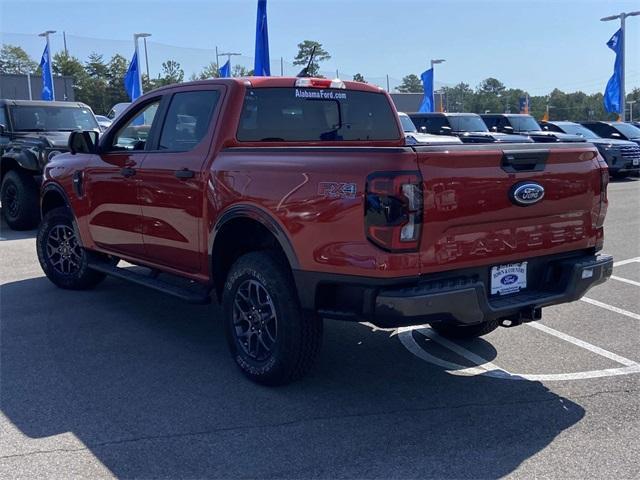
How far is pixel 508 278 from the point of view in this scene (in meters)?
3.97

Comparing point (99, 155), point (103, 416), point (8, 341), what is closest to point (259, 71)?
point (99, 155)

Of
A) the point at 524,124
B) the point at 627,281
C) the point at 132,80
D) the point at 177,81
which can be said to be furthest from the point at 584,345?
the point at 177,81

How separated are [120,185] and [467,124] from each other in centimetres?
1565

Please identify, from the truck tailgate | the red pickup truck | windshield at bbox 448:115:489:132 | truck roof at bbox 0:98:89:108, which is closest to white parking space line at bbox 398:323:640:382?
the red pickup truck

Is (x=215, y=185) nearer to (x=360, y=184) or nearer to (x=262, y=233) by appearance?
(x=262, y=233)

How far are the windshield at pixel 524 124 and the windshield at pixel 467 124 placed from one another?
1485 millimetres

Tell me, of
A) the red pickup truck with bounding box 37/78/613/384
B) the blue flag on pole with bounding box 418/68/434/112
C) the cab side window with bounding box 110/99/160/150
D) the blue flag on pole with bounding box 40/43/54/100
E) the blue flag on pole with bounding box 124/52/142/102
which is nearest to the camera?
the red pickup truck with bounding box 37/78/613/384

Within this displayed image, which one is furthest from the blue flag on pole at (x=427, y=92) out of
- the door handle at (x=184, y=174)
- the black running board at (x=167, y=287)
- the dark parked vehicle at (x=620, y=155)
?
the door handle at (x=184, y=174)

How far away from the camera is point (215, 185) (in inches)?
178

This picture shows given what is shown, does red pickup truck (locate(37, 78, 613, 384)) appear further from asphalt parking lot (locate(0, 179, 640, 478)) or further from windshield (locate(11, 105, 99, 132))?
windshield (locate(11, 105, 99, 132))

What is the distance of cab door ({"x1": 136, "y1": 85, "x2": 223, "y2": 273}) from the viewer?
4.78 m

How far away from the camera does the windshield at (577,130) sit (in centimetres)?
2096

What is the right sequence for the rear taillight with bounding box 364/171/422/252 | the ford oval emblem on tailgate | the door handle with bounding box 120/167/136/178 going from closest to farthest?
1. the rear taillight with bounding box 364/171/422/252
2. the ford oval emblem on tailgate
3. the door handle with bounding box 120/167/136/178

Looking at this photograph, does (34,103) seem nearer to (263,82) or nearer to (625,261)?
(263,82)
